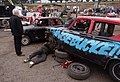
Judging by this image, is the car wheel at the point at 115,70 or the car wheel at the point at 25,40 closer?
the car wheel at the point at 115,70

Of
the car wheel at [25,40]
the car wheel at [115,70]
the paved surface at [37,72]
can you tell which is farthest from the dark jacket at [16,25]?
the car wheel at [115,70]

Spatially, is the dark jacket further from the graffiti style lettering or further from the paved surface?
the graffiti style lettering

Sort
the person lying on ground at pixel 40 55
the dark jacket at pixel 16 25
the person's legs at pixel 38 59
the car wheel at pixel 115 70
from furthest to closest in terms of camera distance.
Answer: the dark jacket at pixel 16 25 < the person lying on ground at pixel 40 55 < the person's legs at pixel 38 59 < the car wheel at pixel 115 70

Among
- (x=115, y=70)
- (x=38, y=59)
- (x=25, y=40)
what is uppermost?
(x=115, y=70)

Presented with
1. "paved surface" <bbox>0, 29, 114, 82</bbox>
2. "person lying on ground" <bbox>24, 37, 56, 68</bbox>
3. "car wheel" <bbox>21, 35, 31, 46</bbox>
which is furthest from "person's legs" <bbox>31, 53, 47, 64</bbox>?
"car wheel" <bbox>21, 35, 31, 46</bbox>

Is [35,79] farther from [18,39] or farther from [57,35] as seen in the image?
[18,39]

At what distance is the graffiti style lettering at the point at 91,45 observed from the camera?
4.37m

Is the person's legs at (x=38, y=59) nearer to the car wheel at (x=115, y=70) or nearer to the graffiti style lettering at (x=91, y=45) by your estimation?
Result: the graffiti style lettering at (x=91, y=45)

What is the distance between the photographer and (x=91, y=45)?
16.1 feet

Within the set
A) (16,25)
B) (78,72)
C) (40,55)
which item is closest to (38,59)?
(40,55)

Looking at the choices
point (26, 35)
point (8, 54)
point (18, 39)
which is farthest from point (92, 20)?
point (26, 35)

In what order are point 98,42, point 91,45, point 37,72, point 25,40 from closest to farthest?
point 98,42, point 91,45, point 37,72, point 25,40

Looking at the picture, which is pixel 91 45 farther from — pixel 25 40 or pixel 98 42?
pixel 25 40

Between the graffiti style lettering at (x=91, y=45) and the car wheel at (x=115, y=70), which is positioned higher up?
the graffiti style lettering at (x=91, y=45)
